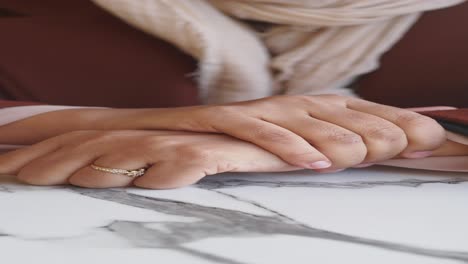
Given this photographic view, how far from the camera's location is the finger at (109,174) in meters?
0.55

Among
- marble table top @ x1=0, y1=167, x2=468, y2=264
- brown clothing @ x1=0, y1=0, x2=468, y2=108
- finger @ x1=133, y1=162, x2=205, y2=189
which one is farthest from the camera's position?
brown clothing @ x1=0, y1=0, x2=468, y2=108

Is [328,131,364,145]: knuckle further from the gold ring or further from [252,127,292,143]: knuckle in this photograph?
the gold ring

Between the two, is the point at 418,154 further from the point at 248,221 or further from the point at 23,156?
the point at 23,156

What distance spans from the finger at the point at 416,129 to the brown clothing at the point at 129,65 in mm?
255

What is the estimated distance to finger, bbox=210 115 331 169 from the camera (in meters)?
0.56

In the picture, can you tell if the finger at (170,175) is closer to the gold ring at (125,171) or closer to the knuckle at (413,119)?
the gold ring at (125,171)

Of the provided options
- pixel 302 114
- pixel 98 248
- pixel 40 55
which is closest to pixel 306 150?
pixel 302 114

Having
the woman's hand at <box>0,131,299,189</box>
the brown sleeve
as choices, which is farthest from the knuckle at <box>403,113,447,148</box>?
the brown sleeve

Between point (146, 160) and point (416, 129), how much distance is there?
0.82ft

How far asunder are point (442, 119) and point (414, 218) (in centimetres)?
17

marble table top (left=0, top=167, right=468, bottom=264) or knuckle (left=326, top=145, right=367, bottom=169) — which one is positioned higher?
knuckle (left=326, top=145, right=367, bottom=169)

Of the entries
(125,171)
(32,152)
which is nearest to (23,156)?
(32,152)

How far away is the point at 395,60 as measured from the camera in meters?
0.87

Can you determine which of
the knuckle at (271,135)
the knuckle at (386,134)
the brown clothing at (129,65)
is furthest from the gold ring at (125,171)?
the brown clothing at (129,65)
